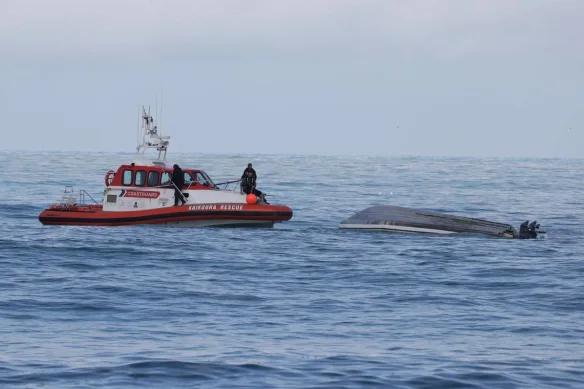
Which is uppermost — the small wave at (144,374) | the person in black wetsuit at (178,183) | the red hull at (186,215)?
the person in black wetsuit at (178,183)

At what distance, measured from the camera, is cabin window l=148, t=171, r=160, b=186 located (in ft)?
129

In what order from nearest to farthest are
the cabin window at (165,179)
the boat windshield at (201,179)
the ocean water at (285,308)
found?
the ocean water at (285,308) → the cabin window at (165,179) → the boat windshield at (201,179)

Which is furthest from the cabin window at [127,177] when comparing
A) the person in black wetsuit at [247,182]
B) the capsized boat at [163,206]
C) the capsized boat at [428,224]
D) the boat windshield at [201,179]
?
the capsized boat at [428,224]

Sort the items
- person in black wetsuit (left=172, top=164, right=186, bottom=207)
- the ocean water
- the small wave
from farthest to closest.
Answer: person in black wetsuit (left=172, top=164, right=186, bottom=207) < the ocean water < the small wave

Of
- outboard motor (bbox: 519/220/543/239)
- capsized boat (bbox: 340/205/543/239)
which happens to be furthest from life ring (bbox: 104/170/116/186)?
outboard motor (bbox: 519/220/543/239)

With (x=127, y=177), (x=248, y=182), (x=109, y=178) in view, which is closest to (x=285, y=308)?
(x=248, y=182)

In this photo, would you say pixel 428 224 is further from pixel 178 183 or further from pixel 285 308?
pixel 285 308

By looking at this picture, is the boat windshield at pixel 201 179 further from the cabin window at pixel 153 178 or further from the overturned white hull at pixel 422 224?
the overturned white hull at pixel 422 224

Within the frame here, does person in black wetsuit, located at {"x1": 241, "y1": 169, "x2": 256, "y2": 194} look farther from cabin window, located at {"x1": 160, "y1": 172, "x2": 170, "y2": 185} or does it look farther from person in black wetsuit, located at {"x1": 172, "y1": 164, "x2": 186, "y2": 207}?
cabin window, located at {"x1": 160, "y1": 172, "x2": 170, "y2": 185}

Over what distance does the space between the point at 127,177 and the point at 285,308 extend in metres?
17.7

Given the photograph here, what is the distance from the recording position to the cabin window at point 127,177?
1555 inches

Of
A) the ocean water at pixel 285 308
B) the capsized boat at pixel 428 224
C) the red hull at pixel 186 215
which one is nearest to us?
the ocean water at pixel 285 308

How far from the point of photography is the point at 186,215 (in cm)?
3875

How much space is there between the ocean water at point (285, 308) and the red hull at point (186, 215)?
517mm
